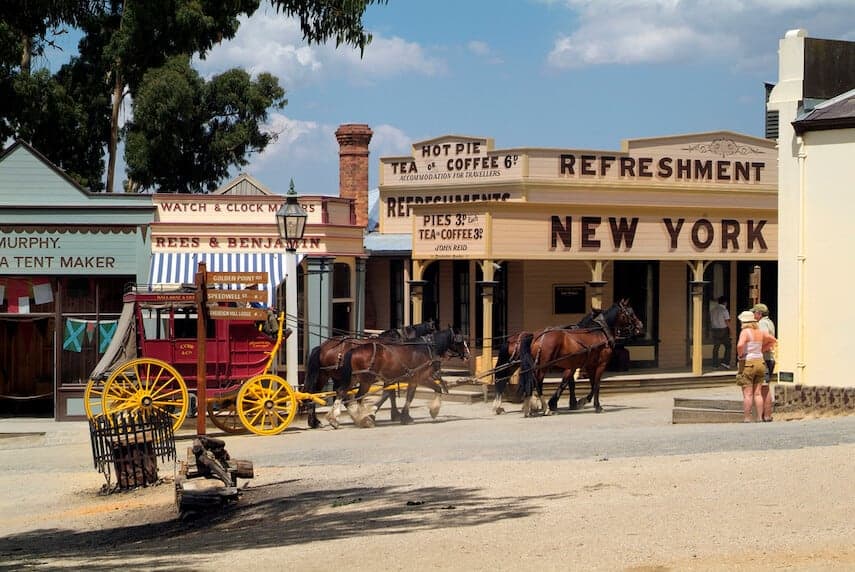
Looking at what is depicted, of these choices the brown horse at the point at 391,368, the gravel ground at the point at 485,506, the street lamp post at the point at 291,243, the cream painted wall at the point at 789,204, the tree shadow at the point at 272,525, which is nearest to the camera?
the gravel ground at the point at 485,506

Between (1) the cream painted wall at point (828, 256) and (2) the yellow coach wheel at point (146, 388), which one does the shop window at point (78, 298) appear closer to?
(2) the yellow coach wheel at point (146, 388)

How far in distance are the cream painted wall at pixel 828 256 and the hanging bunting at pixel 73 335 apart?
1308 cm

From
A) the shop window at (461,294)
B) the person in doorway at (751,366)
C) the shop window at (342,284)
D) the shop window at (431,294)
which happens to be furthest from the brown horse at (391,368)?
the shop window at (431,294)

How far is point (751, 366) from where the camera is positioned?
706 inches

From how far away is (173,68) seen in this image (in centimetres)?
3916

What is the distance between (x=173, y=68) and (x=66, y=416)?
17691 millimetres

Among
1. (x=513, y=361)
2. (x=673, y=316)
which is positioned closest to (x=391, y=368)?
(x=513, y=361)

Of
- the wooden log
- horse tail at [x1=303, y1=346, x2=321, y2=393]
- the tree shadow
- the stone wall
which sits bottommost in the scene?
the tree shadow

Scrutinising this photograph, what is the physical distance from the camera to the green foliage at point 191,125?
3912cm

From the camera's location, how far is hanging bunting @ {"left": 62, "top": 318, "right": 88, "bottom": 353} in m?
24.1

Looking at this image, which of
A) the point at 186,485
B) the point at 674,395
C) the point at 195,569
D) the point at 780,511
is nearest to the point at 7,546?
the point at 186,485

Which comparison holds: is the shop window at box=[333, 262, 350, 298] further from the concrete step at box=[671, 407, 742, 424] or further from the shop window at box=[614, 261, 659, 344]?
the concrete step at box=[671, 407, 742, 424]

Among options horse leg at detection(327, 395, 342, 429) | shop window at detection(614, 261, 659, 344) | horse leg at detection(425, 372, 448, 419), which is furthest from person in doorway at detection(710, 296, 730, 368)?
horse leg at detection(327, 395, 342, 429)

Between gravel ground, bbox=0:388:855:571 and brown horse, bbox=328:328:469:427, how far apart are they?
1.43 metres
